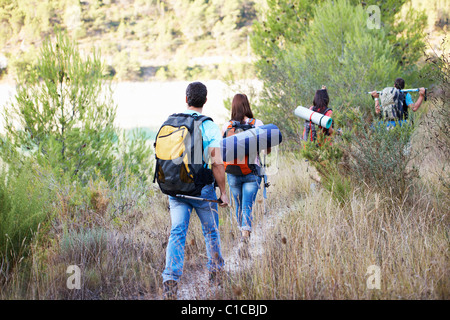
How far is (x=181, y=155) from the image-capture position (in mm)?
2980

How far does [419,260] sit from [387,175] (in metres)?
1.50

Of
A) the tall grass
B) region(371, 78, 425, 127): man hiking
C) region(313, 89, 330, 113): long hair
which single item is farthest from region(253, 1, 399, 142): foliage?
the tall grass

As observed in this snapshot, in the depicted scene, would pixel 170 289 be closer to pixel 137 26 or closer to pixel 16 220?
pixel 16 220

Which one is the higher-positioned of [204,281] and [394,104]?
[394,104]

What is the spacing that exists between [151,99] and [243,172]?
1573 inches

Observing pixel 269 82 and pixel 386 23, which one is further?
pixel 386 23

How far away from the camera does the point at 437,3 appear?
112 feet

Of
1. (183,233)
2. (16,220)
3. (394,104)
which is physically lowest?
(183,233)

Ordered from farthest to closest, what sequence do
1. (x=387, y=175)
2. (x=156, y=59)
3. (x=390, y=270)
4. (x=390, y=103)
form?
(x=156, y=59), (x=390, y=103), (x=387, y=175), (x=390, y=270)

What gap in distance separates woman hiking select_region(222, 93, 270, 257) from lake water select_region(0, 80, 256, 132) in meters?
21.3

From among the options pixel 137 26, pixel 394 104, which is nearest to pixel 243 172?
pixel 394 104

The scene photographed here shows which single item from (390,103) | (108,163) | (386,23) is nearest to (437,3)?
(386,23)

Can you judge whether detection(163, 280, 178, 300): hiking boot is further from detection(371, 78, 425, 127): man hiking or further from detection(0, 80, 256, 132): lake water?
detection(0, 80, 256, 132): lake water

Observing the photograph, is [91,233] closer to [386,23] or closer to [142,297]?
[142,297]
